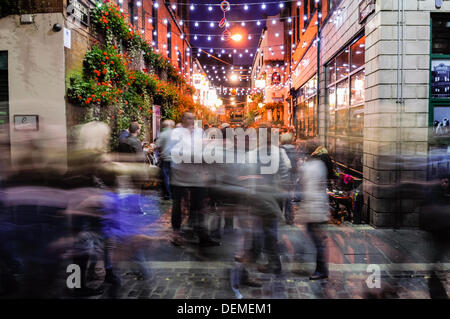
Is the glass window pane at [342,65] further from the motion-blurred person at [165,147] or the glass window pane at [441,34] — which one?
the motion-blurred person at [165,147]

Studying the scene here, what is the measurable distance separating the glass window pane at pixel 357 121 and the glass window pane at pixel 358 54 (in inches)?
40.7

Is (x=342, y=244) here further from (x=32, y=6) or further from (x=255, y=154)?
(x=32, y=6)

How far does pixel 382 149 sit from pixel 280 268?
3.49 metres

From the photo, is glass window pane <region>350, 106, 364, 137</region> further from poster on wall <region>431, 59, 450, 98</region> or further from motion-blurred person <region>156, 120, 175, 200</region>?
motion-blurred person <region>156, 120, 175, 200</region>

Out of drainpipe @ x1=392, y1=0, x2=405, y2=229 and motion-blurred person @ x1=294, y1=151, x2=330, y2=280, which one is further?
drainpipe @ x1=392, y1=0, x2=405, y2=229

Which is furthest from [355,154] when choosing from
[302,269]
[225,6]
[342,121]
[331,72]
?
[225,6]

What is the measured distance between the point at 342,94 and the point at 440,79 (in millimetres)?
3376

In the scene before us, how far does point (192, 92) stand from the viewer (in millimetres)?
25578

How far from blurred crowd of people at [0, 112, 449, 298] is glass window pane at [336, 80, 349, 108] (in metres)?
3.98

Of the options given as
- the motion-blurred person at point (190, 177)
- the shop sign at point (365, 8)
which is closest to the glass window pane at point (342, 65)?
the shop sign at point (365, 8)

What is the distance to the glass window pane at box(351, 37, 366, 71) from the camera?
7868mm

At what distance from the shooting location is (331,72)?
37.3 feet

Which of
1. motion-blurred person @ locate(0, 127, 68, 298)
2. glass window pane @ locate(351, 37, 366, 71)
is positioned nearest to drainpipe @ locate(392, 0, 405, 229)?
glass window pane @ locate(351, 37, 366, 71)
